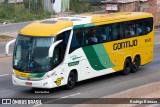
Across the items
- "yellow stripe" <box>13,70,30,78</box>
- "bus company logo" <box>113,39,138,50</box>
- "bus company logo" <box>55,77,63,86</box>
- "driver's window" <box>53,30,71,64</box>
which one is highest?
"driver's window" <box>53,30,71,64</box>

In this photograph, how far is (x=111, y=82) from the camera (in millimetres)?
23344

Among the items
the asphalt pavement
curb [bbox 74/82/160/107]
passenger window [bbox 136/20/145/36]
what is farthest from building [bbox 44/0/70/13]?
curb [bbox 74/82/160/107]

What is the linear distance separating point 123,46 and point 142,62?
204 centimetres

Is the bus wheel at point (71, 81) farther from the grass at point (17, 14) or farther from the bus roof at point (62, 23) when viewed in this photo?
the grass at point (17, 14)

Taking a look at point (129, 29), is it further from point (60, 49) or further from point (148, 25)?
point (60, 49)

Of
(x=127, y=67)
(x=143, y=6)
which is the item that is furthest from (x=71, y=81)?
(x=143, y=6)

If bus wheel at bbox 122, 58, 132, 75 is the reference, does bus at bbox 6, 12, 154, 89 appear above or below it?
above

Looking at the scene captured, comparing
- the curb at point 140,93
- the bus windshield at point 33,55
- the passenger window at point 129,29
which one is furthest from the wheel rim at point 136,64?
the bus windshield at point 33,55

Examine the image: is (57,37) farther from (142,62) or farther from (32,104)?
(142,62)

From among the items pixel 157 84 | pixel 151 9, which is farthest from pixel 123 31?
pixel 151 9

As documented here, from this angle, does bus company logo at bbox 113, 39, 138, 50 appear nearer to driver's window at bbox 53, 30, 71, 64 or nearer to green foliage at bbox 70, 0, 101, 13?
driver's window at bbox 53, 30, 71, 64

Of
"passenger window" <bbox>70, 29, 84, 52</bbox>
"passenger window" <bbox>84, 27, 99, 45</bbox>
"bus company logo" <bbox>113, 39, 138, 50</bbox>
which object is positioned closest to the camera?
"passenger window" <bbox>70, 29, 84, 52</bbox>

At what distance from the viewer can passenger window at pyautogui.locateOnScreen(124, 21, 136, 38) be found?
25.0 meters

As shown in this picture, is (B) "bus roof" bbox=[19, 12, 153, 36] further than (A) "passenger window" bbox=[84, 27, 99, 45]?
No
